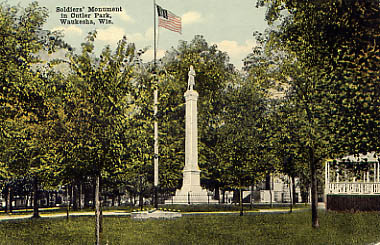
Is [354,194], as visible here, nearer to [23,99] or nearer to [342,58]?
[342,58]

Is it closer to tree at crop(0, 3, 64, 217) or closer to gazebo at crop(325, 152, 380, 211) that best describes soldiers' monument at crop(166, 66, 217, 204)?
gazebo at crop(325, 152, 380, 211)

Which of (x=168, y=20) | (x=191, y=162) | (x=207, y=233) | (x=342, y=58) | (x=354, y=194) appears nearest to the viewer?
(x=342, y=58)

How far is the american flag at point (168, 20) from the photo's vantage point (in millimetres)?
33638

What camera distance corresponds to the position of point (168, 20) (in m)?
34.0

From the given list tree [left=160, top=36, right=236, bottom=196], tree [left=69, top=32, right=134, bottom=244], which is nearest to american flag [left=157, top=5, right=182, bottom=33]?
tree [left=160, top=36, right=236, bottom=196]

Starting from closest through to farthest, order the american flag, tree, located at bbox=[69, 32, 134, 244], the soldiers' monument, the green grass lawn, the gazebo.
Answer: tree, located at bbox=[69, 32, 134, 244] < the green grass lawn < the gazebo < the american flag < the soldiers' monument

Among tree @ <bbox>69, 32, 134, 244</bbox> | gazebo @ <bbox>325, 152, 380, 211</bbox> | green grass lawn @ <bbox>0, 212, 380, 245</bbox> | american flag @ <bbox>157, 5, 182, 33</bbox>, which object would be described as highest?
american flag @ <bbox>157, 5, 182, 33</bbox>

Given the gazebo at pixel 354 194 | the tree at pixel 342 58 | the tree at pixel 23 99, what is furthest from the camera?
the gazebo at pixel 354 194

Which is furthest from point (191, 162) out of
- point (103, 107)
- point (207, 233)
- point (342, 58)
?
point (342, 58)

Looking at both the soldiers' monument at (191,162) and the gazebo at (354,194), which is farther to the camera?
the soldiers' monument at (191,162)

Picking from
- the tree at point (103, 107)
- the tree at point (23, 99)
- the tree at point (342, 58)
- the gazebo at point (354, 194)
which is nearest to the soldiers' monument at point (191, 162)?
the gazebo at point (354, 194)

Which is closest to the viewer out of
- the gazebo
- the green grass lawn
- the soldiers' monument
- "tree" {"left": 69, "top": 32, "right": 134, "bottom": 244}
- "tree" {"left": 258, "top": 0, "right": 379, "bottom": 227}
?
"tree" {"left": 258, "top": 0, "right": 379, "bottom": 227}

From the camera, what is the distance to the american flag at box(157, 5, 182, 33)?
33.6 metres

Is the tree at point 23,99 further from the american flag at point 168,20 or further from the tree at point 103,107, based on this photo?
the american flag at point 168,20
